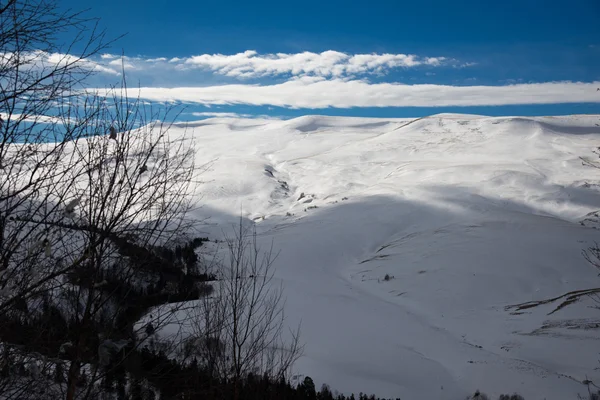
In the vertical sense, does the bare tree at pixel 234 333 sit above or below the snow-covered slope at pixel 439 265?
above

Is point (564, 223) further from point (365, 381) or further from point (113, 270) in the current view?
point (113, 270)

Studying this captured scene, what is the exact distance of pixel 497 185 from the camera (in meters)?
52.0

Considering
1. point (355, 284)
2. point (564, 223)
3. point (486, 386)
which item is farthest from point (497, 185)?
point (486, 386)

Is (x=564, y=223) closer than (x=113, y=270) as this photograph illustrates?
No

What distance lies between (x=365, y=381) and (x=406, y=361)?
208 cm

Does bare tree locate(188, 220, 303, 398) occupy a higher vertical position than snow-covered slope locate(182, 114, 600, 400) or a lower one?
higher

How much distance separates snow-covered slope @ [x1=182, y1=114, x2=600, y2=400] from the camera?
1534 centimetres

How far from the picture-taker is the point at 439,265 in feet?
92.6

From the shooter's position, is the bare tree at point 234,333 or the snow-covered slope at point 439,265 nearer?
the bare tree at point 234,333

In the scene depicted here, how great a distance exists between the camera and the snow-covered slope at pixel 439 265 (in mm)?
15344

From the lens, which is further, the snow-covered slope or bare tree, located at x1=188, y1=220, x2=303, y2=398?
the snow-covered slope

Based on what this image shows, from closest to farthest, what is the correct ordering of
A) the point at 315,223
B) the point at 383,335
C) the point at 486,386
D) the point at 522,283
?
the point at 486,386
the point at 383,335
the point at 522,283
the point at 315,223

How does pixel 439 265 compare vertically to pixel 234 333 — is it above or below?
below

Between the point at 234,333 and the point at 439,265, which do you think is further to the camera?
the point at 439,265
